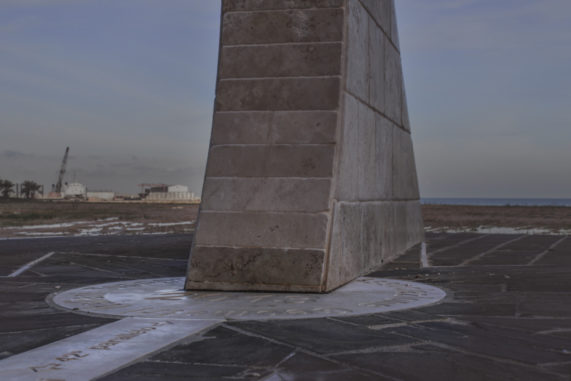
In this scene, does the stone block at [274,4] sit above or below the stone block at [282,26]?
above

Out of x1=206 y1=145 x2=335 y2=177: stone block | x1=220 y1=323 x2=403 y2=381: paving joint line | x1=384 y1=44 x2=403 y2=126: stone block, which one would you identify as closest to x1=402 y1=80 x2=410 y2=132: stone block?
x1=384 y1=44 x2=403 y2=126: stone block

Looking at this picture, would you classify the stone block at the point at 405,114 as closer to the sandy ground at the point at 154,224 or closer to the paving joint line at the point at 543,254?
the paving joint line at the point at 543,254

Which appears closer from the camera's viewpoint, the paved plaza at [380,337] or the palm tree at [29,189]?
the paved plaza at [380,337]

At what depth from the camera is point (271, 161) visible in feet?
27.9

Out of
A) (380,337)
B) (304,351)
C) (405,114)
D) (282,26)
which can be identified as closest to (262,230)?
(282,26)

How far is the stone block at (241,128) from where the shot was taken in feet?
28.4

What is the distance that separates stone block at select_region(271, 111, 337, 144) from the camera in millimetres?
8469

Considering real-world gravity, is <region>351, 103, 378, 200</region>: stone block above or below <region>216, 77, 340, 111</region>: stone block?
below

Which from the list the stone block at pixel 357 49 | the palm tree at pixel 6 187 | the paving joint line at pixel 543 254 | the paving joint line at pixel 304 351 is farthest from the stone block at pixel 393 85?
the palm tree at pixel 6 187

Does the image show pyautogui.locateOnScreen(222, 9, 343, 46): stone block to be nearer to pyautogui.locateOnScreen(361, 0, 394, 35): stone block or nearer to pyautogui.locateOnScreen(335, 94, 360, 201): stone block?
pyautogui.locateOnScreen(335, 94, 360, 201): stone block

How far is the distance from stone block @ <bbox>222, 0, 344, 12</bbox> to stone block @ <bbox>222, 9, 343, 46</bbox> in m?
0.07

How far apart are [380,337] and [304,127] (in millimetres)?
3950

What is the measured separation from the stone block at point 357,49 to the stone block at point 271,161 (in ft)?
3.87

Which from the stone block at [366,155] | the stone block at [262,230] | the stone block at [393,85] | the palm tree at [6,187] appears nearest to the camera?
the stone block at [262,230]
